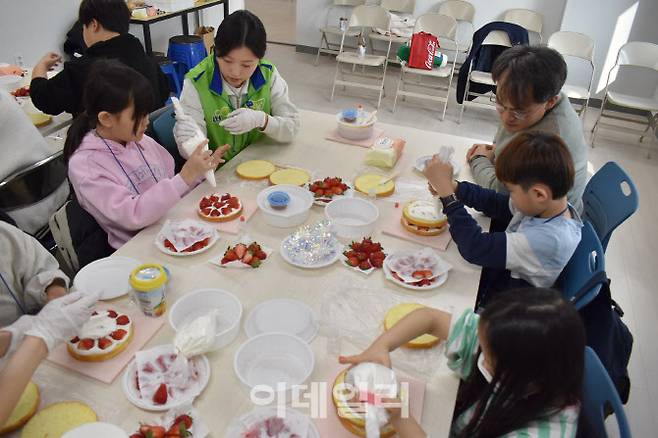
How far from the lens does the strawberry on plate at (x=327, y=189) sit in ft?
5.68

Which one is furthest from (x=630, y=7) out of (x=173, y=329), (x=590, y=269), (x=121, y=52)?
(x=173, y=329)

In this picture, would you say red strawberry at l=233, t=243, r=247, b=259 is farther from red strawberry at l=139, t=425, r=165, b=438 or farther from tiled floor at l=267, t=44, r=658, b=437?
tiled floor at l=267, t=44, r=658, b=437

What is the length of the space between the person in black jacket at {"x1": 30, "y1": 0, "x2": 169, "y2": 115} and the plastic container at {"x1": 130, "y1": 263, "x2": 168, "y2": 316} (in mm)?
1299

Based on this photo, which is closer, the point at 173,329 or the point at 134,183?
the point at 173,329

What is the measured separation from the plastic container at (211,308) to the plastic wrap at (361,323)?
0.22 m

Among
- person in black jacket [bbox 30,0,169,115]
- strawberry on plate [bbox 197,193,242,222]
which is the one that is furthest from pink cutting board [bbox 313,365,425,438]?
person in black jacket [bbox 30,0,169,115]

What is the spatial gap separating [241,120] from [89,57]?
1.10m

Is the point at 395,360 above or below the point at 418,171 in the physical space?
below

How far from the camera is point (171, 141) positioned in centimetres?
207

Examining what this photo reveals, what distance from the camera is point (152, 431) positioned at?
3.01ft

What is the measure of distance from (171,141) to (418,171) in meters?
1.06

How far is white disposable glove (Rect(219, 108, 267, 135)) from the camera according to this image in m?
1.93

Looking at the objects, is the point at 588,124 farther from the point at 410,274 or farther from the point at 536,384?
the point at 536,384

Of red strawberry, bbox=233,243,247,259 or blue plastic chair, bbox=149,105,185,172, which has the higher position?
blue plastic chair, bbox=149,105,185,172
